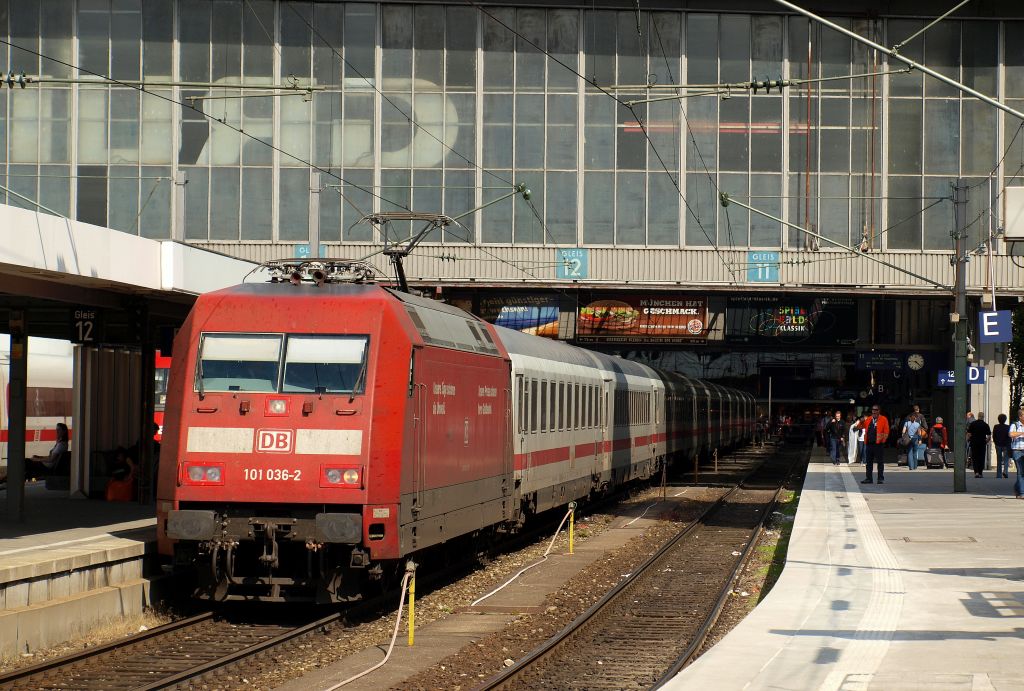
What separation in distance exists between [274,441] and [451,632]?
2.53 metres

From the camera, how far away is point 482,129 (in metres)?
46.6

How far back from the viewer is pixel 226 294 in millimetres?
13914

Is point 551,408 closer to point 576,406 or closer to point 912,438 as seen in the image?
point 576,406

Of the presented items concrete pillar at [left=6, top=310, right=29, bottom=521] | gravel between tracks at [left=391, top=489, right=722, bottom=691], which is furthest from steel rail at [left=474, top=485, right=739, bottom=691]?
concrete pillar at [left=6, top=310, right=29, bottom=521]

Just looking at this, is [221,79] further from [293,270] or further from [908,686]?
[908,686]

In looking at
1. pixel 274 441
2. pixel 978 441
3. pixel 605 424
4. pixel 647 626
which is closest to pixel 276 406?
pixel 274 441

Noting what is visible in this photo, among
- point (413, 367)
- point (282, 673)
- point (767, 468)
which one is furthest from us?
point (767, 468)

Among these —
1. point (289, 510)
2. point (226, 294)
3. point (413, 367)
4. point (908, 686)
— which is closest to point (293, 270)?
point (226, 294)

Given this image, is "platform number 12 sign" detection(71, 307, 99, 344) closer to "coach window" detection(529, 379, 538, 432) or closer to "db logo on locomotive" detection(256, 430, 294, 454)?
"coach window" detection(529, 379, 538, 432)

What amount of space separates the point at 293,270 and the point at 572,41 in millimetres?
34093

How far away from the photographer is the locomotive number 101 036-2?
514 inches

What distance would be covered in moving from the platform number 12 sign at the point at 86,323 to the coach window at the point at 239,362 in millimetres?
8257

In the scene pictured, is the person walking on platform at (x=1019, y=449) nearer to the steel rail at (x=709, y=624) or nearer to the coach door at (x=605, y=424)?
the steel rail at (x=709, y=624)

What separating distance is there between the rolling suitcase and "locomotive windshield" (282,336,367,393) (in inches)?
1213
